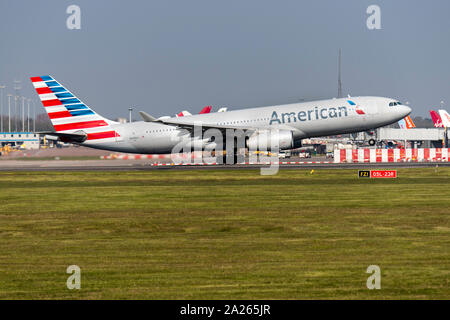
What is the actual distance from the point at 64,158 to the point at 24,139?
70.2 metres

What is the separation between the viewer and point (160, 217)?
2486 cm

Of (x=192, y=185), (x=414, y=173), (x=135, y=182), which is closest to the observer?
(x=192, y=185)

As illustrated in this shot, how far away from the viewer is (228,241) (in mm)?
19562

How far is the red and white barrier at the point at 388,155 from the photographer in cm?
6278

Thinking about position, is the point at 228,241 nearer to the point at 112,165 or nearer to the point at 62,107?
the point at 62,107

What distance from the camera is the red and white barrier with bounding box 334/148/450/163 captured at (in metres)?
62.8

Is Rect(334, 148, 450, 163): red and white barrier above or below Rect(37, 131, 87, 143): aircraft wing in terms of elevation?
below

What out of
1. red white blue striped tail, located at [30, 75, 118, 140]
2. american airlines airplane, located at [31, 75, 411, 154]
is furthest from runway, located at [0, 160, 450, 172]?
red white blue striped tail, located at [30, 75, 118, 140]

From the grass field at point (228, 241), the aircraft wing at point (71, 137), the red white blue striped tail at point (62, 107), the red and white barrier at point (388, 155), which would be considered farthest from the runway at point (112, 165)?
the grass field at point (228, 241)

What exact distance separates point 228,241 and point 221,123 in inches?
1444

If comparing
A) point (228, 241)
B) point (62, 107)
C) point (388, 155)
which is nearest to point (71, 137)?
point (62, 107)

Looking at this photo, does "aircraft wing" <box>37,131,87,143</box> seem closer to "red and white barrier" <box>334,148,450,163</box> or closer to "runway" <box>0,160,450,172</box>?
"runway" <box>0,160,450,172</box>
